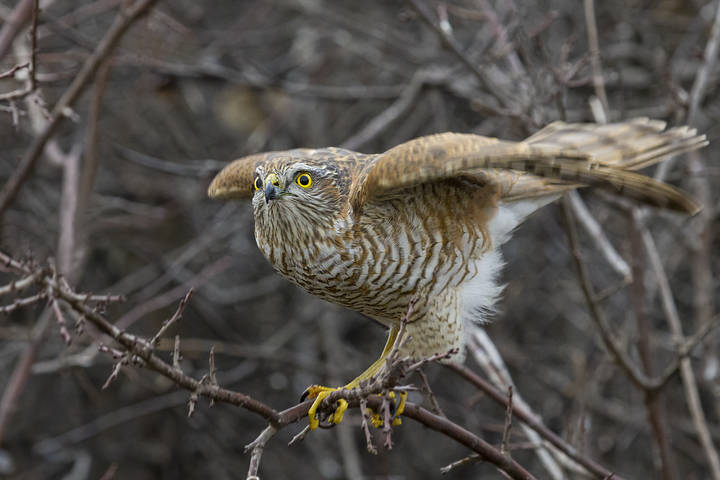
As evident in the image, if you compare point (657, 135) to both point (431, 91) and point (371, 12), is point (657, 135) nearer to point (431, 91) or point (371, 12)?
point (431, 91)

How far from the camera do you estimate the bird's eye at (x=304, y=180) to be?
3.23 meters

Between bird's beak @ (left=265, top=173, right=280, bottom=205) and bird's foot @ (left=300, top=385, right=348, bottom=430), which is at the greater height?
bird's beak @ (left=265, top=173, right=280, bottom=205)

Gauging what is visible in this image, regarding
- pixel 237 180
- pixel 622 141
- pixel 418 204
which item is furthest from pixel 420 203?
pixel 622 141

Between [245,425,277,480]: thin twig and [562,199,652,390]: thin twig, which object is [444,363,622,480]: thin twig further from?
[245,425,277,480]: thin twig

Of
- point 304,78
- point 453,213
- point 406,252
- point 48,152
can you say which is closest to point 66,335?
point 406,252

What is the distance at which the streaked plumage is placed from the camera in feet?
9.54

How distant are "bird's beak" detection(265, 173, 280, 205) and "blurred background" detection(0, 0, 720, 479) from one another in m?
1.85

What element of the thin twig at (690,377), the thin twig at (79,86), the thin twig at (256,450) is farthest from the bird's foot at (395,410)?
the thin twig at (79,86)

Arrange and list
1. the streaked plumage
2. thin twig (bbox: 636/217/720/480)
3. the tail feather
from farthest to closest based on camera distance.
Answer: thin twig (bbox: 636/217/720/480)
the tail feather
the streaked plumage

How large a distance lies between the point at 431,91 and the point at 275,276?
6.56 feet

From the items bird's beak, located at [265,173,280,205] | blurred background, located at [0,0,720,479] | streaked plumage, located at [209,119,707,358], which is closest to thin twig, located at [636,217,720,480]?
streaked plumage, located at [209,119,707,358]

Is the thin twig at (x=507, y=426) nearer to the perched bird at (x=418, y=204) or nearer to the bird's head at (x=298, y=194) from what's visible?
the perched bird at (x=418, y=204)

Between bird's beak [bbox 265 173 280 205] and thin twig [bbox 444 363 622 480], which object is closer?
bird's beak [bbox 265 173 280 205]

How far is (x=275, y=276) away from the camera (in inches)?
254
